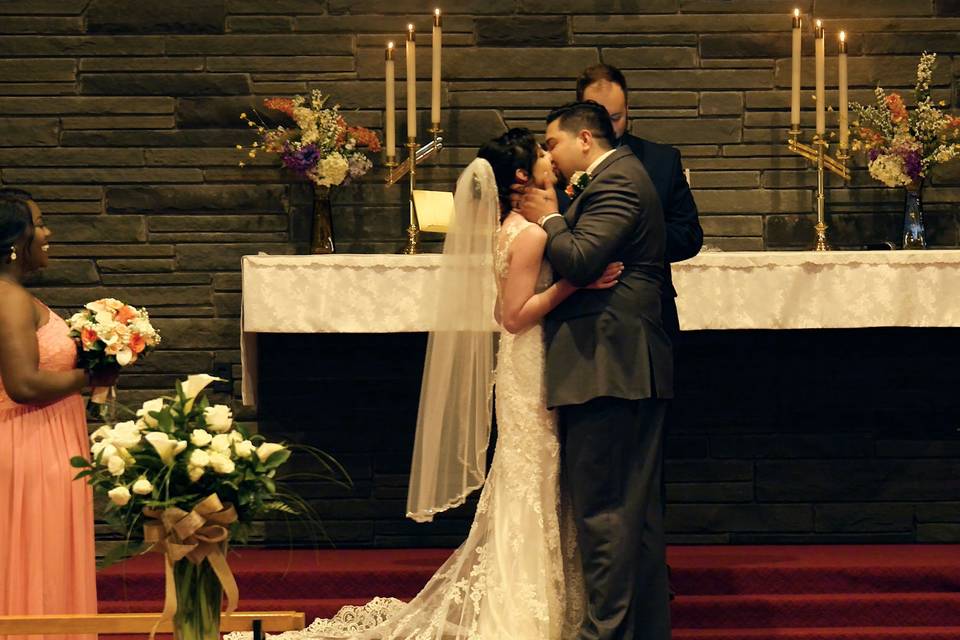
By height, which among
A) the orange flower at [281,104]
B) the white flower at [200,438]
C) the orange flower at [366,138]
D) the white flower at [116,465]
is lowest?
the white flower at [116,465]

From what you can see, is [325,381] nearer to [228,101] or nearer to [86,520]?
[228,101]

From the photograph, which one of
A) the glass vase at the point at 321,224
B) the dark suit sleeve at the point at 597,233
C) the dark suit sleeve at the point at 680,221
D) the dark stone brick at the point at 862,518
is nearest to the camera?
the dark suit sleeve at the point at 597,233

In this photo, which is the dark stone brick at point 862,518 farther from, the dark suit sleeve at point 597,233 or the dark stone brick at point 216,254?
the dark stone brick at point 216,254

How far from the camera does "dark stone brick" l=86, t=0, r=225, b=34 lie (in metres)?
6.43

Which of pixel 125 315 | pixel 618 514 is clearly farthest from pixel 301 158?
pixel 618 514

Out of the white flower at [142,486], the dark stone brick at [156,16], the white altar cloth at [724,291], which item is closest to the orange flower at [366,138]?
the white altar cloth at [724,291]

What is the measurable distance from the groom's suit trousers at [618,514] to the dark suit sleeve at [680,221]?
69 centimetres

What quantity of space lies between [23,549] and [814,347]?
354 centimetres

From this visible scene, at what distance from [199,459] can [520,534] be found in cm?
180

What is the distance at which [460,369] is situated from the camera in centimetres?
479

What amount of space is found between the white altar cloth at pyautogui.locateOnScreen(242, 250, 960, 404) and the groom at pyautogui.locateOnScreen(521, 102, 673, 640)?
3.83 feet

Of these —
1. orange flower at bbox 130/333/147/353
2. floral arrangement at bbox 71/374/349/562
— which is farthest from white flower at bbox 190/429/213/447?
orange flower at bbox 130/333/147/353

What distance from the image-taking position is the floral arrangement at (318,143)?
6.04m

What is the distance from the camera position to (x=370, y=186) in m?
6.46
